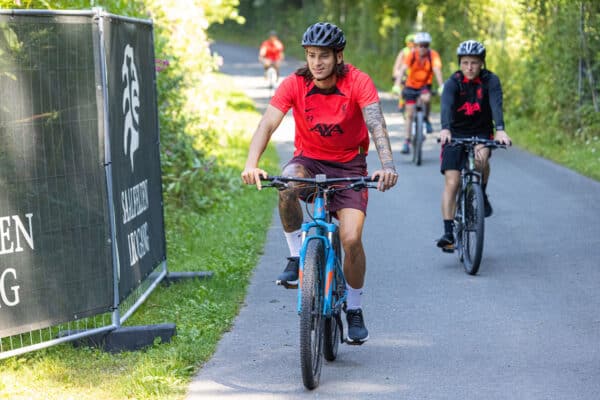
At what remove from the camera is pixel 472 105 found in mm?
9523

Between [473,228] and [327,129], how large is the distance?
10.1 ft

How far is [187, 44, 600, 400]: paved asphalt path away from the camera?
19.4ft

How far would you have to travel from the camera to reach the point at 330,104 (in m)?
6.32

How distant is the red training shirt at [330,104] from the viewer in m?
6.29

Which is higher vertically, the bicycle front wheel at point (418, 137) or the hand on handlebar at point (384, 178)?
the hand on handlebar at point (384, 178)

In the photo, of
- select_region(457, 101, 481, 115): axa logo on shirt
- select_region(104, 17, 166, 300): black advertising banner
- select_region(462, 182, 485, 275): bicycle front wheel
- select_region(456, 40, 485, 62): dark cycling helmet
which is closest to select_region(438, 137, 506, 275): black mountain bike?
select_region(462, 182, 485, 275): bicycle front wheel

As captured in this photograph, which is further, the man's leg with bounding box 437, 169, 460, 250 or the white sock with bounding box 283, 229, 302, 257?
the man's leg with bounding box 437, 169, 460, 250

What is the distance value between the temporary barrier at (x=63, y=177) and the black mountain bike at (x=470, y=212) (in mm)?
3101

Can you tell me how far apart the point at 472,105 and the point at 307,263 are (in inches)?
170

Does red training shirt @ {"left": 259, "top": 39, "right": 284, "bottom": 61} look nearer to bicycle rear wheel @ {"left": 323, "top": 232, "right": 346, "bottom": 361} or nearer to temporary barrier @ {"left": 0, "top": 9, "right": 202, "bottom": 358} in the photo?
temporary barrier @ {"left": 0, "top": 9, "right": 202, "bottom": 358}

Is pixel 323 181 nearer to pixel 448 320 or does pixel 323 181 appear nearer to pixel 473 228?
pixel 448 320

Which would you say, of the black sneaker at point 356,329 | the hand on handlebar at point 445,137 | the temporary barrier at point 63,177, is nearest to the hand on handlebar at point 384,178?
the black sneaker at point 356,329

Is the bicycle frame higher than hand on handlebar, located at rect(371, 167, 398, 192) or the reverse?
the reverse

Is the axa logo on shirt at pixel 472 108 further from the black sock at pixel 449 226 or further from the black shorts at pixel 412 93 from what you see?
Result: the black shorts at pixel 412 93
